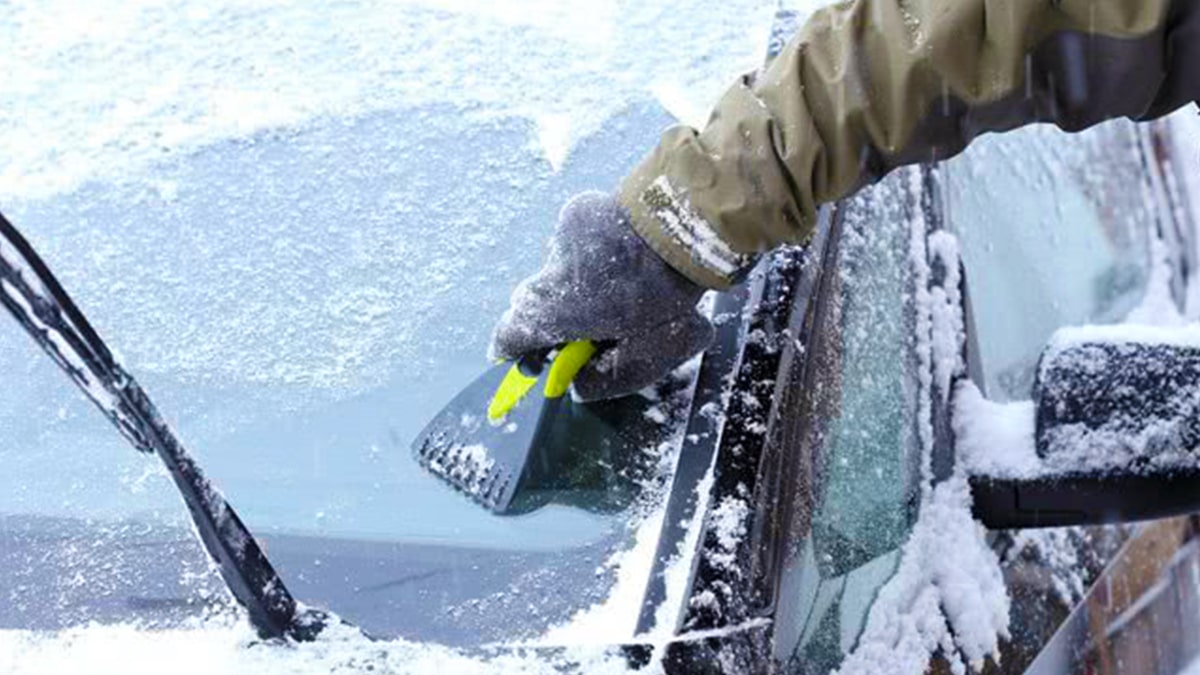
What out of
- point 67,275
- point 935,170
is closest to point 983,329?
point 935,170

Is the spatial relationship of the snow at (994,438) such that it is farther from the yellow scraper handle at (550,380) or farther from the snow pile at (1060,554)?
the yellow scraper handle at (550,380)

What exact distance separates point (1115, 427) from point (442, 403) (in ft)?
2.59

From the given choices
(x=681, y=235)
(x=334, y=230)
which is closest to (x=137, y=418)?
(x=681, y=235)

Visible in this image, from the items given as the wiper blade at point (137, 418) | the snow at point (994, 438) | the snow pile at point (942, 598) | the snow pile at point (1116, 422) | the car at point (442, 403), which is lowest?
the snow pile at point (942, 598)

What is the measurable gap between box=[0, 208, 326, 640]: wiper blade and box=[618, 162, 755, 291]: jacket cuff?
58 cm

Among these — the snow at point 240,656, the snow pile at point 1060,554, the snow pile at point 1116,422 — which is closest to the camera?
the snow at point 240,656

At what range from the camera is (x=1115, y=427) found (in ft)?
6.30

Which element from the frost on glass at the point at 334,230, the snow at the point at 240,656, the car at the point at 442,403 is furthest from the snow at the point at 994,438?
the snow at the point at 240,656

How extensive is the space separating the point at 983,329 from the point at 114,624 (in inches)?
62.2

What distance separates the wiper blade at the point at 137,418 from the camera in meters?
1.19

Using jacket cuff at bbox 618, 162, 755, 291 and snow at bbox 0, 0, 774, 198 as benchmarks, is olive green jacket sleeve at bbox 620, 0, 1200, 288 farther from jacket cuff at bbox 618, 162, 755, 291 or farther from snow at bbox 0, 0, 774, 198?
snow at bbox 0, 0, 774, 198

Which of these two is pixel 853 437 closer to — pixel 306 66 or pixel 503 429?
pixel 503 429

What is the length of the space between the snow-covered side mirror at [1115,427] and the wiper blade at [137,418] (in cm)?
93

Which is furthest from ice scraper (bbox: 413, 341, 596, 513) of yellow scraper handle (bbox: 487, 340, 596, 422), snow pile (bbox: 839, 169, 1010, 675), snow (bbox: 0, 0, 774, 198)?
snow (bbox: 0, 0, 774, 198)
